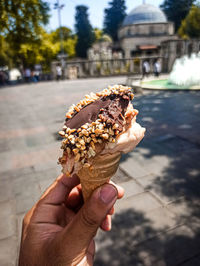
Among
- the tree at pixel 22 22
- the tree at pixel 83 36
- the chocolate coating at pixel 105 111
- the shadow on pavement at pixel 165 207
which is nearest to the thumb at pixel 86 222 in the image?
the chocolate coating at pixel 105 111

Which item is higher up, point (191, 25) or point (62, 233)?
point (191, 25)

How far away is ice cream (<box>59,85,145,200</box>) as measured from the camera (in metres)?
1.76

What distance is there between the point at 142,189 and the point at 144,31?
42.5 meters

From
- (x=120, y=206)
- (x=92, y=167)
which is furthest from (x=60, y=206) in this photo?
(x=120, y=206)

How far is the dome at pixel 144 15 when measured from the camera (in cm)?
3575

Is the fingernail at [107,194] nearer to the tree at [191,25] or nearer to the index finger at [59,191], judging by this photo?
the index finger at [59,191]

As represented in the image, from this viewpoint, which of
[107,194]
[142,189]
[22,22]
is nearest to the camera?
[107,194]

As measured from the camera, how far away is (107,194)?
1.90 meters

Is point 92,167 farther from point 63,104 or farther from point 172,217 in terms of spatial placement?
point 63,104

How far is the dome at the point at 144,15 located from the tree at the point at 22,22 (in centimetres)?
1833

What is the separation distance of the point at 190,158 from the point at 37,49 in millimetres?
26891

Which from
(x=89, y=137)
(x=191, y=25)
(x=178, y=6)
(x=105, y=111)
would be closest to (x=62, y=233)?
(x=89, y=137)

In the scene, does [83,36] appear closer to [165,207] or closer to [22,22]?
[22,22]

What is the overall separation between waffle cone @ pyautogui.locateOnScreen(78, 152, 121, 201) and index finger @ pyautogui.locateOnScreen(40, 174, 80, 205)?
1.36 feet
